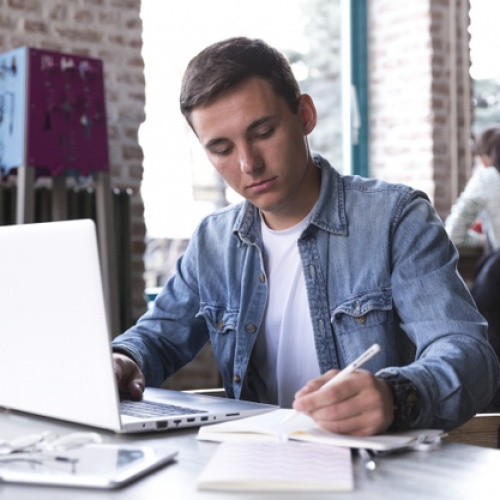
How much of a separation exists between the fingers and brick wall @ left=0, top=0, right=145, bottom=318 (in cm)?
264

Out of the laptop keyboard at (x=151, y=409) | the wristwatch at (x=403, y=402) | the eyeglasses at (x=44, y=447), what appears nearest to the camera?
the eyeglasses at (x=44, y=447)

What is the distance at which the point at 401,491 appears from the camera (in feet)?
3.21

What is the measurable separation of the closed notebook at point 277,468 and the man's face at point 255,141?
2.27 ft

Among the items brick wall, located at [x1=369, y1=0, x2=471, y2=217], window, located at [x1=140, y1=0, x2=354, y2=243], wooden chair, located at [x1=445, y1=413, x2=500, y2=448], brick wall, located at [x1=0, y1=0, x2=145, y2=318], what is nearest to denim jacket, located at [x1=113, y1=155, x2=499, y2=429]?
wooden chair, located at [x1=445, y1=413, x2=500, y2=448]

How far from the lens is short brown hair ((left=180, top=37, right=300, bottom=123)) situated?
5.75 feet

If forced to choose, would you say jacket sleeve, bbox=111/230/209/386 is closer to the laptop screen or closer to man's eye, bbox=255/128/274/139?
man's eye, bbox=255/128/274/139

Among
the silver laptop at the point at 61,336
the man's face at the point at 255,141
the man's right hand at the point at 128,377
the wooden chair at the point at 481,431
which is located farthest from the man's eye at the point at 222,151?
the wooden chair at the point at 481,431

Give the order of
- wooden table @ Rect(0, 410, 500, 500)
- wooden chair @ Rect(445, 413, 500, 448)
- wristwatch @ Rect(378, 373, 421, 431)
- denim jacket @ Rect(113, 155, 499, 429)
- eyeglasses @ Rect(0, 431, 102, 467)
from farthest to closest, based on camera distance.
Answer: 1. wooden chair @ Rect(445, 413, 500, 448)
2. denim jacket @ Rect(113, 155, 499, 429)
3. wristwatch @ Rect(378, 373, 421, 431)
4. eyeglasses @ Rect(0, 431, 102, 467)
5. wooden table @ Rect(0, 410, 500, 500)

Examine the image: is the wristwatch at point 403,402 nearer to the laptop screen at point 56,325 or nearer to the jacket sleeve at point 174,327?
the laptop screen at point 56,325

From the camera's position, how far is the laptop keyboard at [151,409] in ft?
4.46

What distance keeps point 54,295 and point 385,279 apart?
691 millimetres

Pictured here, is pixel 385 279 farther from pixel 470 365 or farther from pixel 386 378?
pixel 386 378

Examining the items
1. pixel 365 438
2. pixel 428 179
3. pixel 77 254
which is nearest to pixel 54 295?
pixel 77 254

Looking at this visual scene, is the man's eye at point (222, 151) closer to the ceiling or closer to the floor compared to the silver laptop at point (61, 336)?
closer to the ceiling
